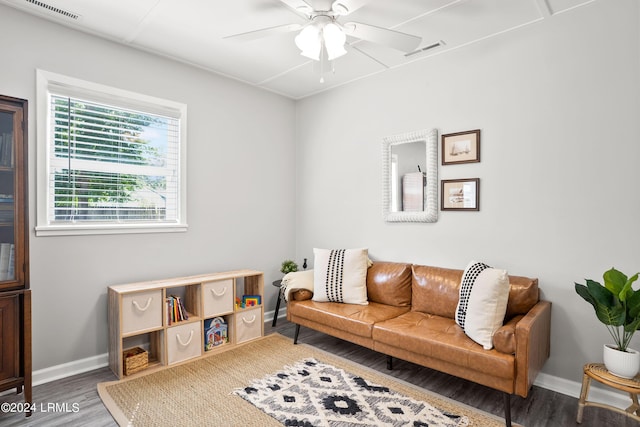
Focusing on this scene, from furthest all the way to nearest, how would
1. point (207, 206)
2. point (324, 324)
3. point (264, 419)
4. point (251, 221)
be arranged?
1. point (251, 221)
2. point (207, 206)
3. point (324, 324)
4. point (264, 419)

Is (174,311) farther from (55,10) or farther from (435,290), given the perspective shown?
(55,10)

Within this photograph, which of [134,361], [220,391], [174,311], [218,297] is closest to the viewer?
[220,391]

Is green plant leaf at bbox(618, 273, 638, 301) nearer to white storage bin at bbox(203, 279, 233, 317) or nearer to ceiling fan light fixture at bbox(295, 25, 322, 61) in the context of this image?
ceiling fan light fixture at bbox(295, 25, 322, 61)

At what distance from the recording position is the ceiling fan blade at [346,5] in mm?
2119

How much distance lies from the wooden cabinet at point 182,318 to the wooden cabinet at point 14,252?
1.91 ft

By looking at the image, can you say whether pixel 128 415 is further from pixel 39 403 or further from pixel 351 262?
pixel 351 262

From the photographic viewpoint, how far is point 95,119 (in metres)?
2.96

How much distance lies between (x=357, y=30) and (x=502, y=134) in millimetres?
1471

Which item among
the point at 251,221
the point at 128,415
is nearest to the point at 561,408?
the point at 128,415

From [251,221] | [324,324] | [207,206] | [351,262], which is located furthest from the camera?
[251,221]

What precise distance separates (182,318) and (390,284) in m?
1.90

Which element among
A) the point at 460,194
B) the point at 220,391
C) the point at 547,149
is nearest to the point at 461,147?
the point at 460,194

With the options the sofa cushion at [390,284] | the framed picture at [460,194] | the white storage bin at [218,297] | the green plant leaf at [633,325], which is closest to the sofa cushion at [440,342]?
the sofa cushion at [390,284]

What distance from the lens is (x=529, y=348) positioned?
6.75 ft
